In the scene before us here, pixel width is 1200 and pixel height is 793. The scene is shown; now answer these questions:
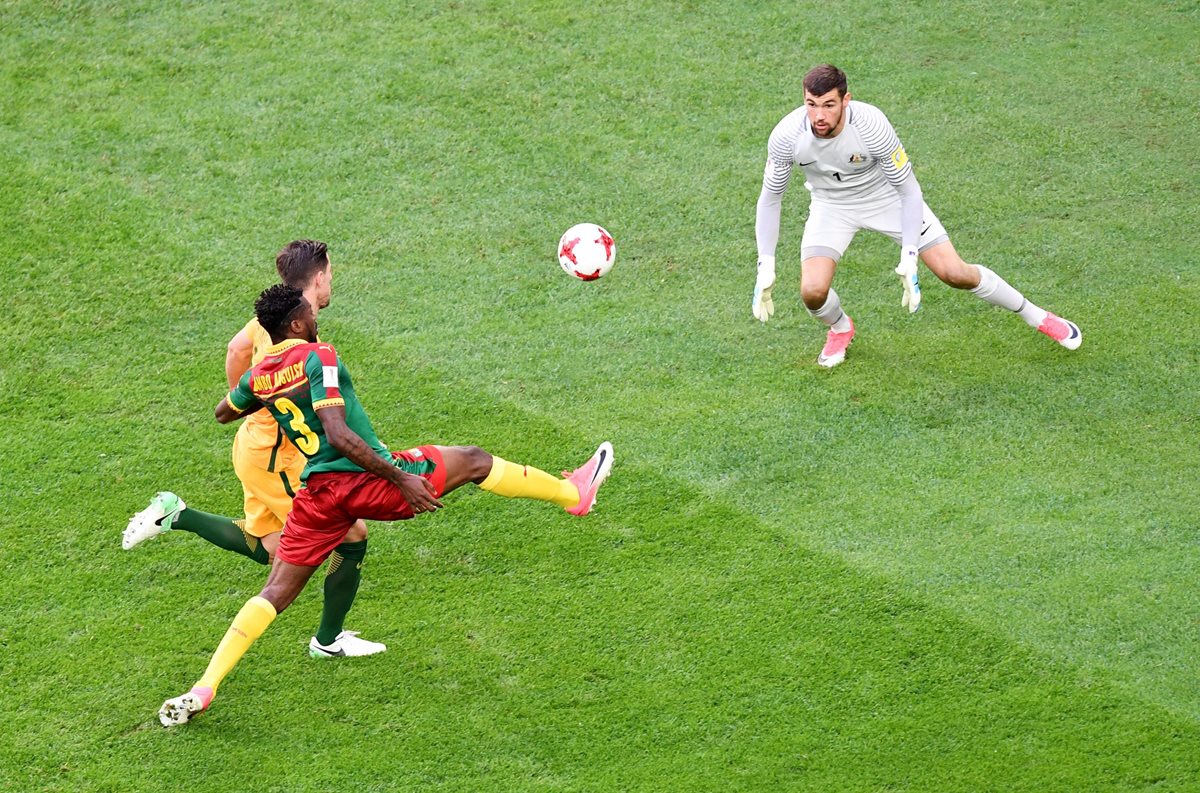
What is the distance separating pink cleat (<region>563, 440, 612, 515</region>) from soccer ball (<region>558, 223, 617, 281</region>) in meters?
1.53

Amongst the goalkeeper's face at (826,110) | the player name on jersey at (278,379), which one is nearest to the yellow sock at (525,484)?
the player name on jersey at (278,379)

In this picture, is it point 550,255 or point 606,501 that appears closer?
point 606,501

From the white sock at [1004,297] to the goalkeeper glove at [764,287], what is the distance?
4.39 feet

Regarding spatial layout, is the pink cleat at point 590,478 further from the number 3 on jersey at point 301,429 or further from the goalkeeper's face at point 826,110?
the goalkeeper's face at point 826,110

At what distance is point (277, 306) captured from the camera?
5.95m

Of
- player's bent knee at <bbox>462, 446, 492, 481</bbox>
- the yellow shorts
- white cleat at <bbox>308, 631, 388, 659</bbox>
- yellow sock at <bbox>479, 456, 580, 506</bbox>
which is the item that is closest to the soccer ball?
yellow sock at <bbox>479, 456, 580, 506</bbox>

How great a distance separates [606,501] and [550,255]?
3010 mm

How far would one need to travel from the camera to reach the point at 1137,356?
29.2 feet

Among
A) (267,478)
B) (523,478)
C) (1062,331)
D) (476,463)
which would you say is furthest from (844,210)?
(267,478)

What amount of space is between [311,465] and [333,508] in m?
0.21

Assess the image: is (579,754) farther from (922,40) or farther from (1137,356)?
(922,40)

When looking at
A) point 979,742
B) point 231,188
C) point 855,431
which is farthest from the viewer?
point 231,188

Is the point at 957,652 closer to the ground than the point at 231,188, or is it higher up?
closer to the ground

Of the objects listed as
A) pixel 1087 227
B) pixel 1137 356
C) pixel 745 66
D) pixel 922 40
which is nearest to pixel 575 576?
pixel 1137 356
